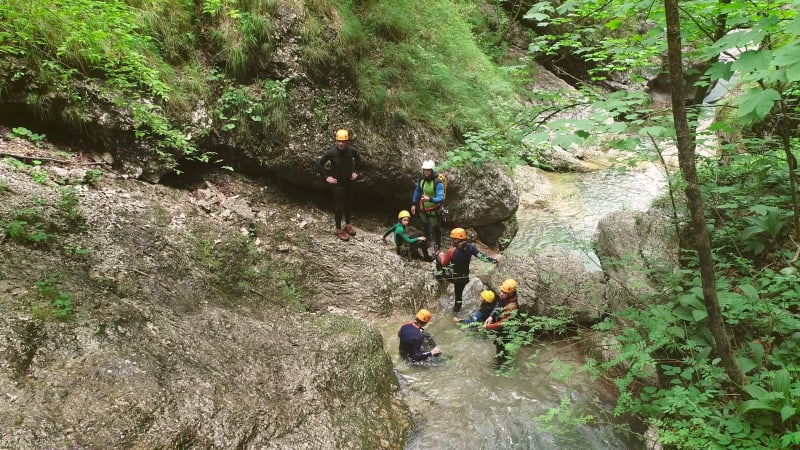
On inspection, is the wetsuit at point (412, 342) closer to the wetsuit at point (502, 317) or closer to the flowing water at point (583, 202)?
the wetsuit at point (502, 317)

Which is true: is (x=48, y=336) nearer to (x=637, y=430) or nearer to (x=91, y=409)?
(x=91, y=409)

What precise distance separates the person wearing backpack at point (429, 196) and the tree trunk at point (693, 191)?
5.55m

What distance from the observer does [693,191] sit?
119 inches

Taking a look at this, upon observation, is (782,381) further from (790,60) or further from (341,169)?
(341,169)

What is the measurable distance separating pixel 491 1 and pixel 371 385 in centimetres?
1895

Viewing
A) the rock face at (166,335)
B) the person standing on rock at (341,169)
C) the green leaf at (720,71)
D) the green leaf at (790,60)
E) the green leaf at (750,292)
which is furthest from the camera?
the person standing on rock at (341,169)

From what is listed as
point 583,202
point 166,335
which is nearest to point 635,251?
point 166,335

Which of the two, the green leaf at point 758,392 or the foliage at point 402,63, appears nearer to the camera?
the green leaf at point 758,392

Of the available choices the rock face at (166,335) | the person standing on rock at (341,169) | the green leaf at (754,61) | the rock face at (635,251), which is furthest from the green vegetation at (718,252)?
the person standing on rock at (341,169)

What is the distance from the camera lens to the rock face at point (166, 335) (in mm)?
3424

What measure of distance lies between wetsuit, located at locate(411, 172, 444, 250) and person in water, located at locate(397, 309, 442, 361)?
3014 mm

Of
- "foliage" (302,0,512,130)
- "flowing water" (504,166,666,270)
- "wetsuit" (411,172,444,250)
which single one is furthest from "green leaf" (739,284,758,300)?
"flowing water" (504,166,666,270)

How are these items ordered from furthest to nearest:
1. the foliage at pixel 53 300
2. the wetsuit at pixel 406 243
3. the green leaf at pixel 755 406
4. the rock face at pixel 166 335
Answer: the wetsuit at pixel 406 243
the foliage at pixel 53 300
the rock face at pixel 166 335
the green leaf at pixel 755 406

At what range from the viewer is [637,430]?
5.24 meters
